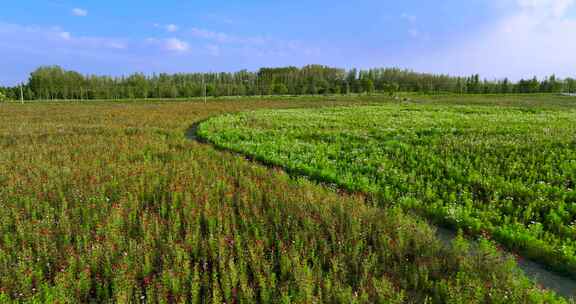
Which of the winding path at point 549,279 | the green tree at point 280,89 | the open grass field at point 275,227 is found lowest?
the winding path at point 549,279

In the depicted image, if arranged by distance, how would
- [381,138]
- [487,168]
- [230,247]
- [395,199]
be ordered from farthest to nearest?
[381,138] → [487,168] → [395,199] → [230,247]

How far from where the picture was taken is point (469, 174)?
776 cm

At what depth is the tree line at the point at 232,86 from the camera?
94.4 m

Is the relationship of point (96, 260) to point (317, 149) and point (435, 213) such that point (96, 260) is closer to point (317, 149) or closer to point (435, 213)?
point (435, 213)

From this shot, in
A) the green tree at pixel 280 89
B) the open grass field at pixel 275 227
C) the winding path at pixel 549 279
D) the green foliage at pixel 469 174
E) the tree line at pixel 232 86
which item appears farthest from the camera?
the green tree at pixel 280 89

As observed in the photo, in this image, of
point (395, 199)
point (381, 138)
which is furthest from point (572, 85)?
point (395, 199)

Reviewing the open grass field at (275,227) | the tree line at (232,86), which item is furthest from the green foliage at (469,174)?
the tree line at (232,86)

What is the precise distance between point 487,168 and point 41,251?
32.6ft

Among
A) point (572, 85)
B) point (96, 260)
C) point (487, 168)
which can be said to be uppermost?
point (572, 85)

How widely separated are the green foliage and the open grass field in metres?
0.04

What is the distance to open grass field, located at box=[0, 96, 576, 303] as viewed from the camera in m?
3.50

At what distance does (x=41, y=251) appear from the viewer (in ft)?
13.8

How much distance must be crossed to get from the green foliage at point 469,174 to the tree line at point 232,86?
7213 cm

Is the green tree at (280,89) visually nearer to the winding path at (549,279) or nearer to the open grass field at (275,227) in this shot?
the open grass field at (275,227)
